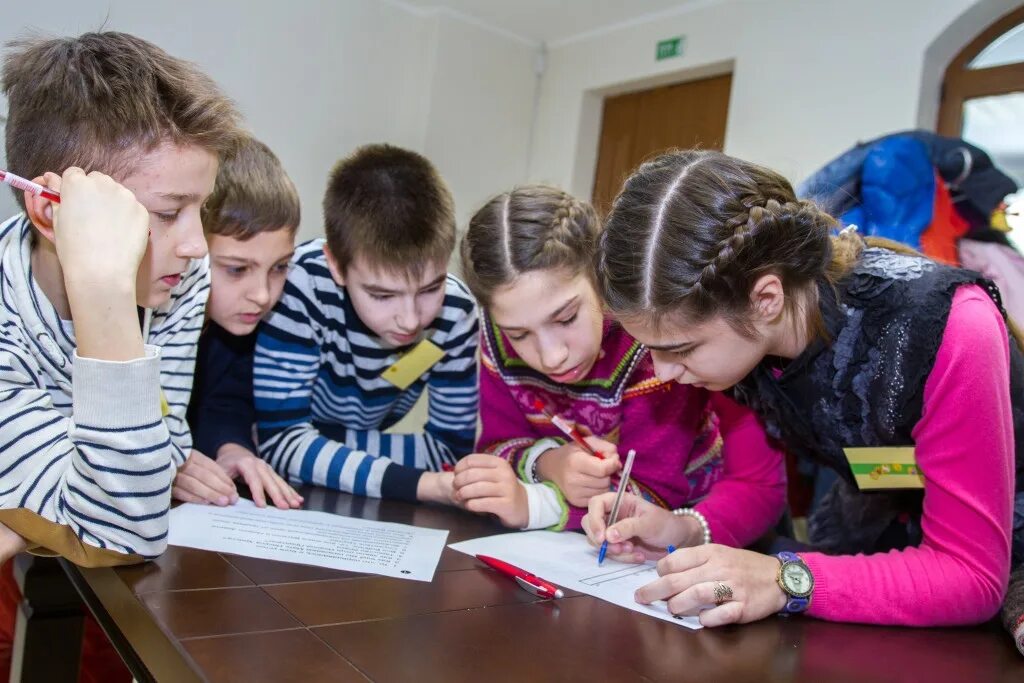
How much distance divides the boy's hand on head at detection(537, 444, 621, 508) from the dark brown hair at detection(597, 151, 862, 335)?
0.92ft

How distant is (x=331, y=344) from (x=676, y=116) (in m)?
3.72

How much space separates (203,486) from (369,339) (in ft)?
1.82

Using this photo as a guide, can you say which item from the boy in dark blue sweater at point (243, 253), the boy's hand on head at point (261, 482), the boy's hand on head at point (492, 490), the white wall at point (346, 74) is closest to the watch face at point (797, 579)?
the boy's hand on head at point (492, 490)

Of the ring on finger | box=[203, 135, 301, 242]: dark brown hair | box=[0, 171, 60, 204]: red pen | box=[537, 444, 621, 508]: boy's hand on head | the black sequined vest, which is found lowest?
the ring on finger

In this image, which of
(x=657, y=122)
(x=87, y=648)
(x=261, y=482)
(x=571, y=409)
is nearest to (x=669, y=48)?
(x=657, y=122)

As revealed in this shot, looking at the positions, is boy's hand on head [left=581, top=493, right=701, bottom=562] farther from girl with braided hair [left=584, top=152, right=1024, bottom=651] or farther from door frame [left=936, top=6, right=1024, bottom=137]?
door frame [left=936, top=6, right=1024, bottom=137]

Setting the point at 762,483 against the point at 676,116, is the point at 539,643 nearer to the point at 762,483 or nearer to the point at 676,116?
the point at 762,483

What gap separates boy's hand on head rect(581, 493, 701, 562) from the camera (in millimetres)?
1133

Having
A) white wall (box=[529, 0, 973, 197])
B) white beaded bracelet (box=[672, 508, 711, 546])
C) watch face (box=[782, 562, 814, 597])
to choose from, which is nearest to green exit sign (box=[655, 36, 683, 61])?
white wall (box=[529, 0, 973, 197])

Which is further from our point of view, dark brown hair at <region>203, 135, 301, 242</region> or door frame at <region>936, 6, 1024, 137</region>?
door frame at <region>936, 6, 1024, 137</region>

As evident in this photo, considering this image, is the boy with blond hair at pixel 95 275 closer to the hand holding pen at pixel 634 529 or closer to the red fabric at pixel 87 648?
the red fabric at pixel 87 648

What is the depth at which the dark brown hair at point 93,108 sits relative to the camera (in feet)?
3.48

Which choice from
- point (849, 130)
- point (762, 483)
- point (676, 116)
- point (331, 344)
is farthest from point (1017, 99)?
point (331, 344)

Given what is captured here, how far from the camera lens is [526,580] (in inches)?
37.7
